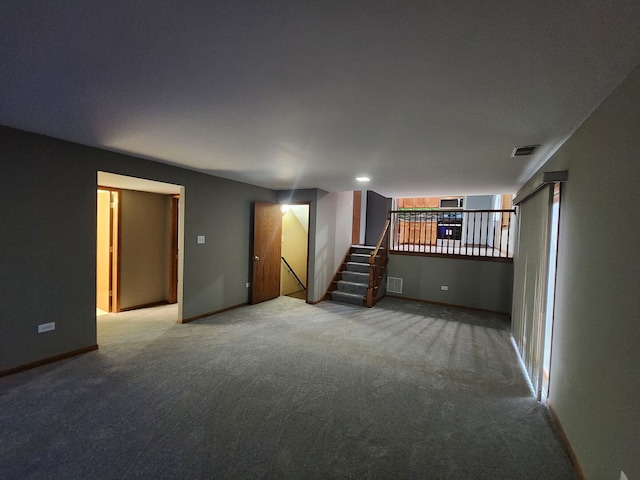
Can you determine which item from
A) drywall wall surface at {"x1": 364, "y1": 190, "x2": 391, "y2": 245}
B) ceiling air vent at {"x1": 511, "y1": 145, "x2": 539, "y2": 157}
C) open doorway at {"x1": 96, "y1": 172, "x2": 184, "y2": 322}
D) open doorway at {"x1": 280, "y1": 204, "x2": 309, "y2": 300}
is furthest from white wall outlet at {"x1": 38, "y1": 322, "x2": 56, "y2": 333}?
drywall wall surface at {"x1": 364, "y1": 190, "x2": 391, "y2": 245}

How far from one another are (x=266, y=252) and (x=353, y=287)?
198cm

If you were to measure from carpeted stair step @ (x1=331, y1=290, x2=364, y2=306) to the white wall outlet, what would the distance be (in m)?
4.34

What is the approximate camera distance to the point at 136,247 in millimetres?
5000

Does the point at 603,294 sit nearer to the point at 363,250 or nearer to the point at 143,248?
the point at 363,250

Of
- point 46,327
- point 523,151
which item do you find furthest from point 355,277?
point 46,327

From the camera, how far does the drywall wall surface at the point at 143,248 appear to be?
4.84m

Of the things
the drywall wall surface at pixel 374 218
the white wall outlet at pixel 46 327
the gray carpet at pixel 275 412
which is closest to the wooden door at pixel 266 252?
the gray carpet at pixel 275 412

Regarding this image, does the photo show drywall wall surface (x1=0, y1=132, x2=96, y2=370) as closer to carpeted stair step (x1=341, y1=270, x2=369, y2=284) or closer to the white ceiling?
the white ceiling

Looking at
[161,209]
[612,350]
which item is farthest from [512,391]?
[161,209]

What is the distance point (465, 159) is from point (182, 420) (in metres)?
3.62

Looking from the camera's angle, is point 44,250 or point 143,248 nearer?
point 44,250

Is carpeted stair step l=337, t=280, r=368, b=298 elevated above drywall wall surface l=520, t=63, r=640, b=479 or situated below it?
below

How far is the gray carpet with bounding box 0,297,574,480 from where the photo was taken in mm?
1741

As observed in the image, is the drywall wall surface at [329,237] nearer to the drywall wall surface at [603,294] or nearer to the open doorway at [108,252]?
the open doorway at [108,252]
